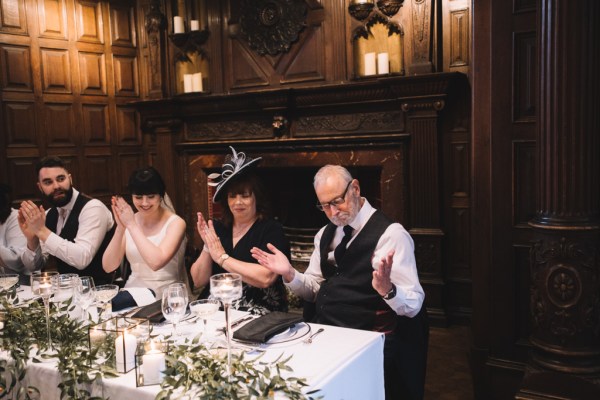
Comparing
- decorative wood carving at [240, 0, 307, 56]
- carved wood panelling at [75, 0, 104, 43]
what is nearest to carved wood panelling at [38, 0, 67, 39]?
carved wood panelling at [75, 0, 104, 43]

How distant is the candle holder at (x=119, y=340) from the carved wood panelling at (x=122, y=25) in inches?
173

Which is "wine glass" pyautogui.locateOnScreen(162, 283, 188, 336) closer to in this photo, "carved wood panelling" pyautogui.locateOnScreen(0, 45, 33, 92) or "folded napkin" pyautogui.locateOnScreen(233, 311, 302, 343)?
"folded napkin" pyautogui.locateOnScreen(233, 311, 302, 343)

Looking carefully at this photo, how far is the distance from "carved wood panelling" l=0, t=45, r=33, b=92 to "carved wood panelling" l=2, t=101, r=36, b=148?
145 mm

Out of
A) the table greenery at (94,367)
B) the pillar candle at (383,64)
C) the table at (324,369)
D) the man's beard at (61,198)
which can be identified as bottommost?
the table at (324,369)

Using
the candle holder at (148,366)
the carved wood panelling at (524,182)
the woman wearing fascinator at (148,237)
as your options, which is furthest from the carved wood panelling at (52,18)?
the candle holder at (148,366)

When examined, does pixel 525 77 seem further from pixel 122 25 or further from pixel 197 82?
pixel 122 25

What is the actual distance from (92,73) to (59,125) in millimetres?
601

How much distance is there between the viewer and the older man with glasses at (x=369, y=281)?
7.55 ft

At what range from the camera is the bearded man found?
3166 mm

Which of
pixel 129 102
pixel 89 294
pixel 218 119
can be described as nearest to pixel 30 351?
pixel 89 294

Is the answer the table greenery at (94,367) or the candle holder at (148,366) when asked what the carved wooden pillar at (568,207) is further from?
the candle holder at (148,366)

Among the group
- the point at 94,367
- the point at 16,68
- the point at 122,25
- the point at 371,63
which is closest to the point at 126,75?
the point at 122,25

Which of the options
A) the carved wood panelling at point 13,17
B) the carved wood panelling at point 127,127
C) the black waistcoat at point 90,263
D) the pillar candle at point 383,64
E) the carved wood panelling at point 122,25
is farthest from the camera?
the carved wood panelling at point 127,127

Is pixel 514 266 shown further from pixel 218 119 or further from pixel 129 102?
pixel 129 102
